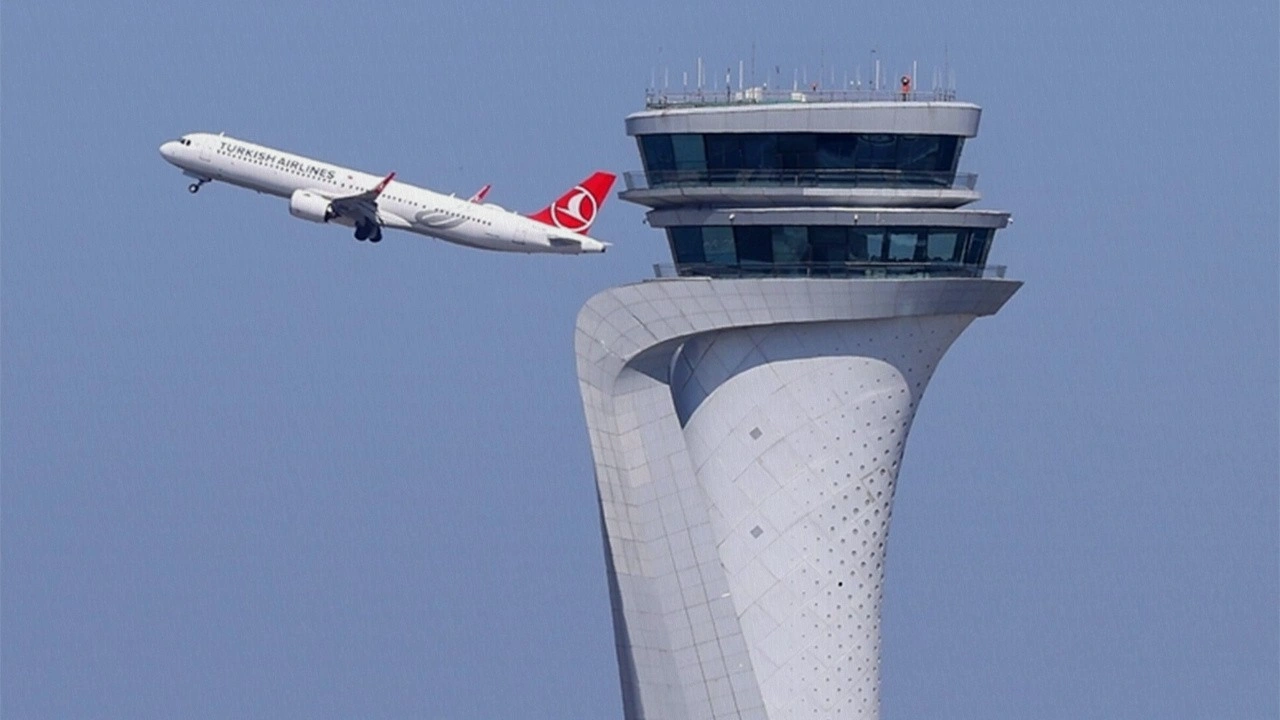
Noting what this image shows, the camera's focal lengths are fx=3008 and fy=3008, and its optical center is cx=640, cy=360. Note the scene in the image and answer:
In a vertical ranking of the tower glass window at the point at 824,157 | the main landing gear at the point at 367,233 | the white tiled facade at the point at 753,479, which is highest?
the tower glass window at the point at 824,157

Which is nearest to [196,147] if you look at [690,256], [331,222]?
[331,222]

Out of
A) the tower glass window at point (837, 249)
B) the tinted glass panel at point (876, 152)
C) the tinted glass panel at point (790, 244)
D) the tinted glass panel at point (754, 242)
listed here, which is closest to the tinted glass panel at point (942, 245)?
the tower glass window at point (837, 249)

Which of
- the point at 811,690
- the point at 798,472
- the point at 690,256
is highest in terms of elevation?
the point at 690,256

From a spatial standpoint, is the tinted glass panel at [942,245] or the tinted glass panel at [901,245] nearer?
the tinted glass panel at [901,245]

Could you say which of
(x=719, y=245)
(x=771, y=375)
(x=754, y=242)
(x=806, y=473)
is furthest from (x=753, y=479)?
(x=754, y=242)

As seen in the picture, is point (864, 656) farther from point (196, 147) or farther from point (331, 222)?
point (196, 147)

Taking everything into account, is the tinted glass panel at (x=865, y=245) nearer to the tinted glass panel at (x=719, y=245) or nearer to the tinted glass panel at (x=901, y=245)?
the tinted glass panel at (x=901, y=245)

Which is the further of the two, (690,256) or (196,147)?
(196,147)

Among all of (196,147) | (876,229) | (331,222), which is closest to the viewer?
(876,229)
